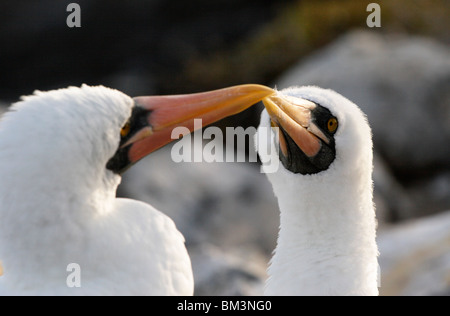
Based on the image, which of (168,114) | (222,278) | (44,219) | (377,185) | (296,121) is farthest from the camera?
(377,185)

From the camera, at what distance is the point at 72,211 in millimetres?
4039

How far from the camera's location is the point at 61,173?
13.0 ft

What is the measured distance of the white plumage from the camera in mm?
3930

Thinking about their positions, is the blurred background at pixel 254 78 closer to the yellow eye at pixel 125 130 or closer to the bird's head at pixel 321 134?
the bird's head at pixel 321 134

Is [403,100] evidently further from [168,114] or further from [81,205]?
[81,205]

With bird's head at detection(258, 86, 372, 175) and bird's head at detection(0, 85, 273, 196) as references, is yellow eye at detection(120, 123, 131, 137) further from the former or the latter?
bird's head at detection(258, 86, 372, 175)

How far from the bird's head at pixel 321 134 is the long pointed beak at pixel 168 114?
159 millimetres

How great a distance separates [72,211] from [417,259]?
481cm

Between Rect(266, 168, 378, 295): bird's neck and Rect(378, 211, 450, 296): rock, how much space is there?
2.34 meters

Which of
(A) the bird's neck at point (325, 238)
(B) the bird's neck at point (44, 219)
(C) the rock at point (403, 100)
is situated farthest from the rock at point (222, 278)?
(C) the rock at point (403, 100)

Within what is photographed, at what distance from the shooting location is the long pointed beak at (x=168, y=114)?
14.7 feet

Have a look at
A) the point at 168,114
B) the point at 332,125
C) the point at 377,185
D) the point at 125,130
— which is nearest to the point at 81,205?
the point at 125,130

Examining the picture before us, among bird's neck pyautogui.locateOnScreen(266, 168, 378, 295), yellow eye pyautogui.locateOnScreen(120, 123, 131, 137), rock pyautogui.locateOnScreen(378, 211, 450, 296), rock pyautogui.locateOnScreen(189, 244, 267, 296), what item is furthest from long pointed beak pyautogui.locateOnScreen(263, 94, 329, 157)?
rock pyautogui.locateOnScreen(378, 211, 450, 296)
